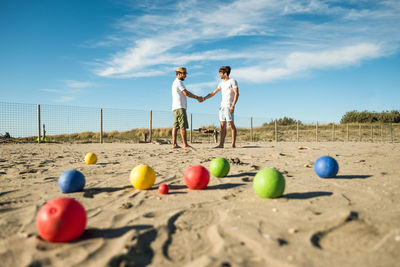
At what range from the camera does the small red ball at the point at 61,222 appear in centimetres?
194

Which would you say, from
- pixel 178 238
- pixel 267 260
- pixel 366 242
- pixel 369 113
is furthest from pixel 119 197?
pixel 369 113

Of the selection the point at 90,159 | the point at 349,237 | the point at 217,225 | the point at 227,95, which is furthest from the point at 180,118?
the point at 349,237

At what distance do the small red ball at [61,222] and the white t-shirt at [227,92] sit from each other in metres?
6.50

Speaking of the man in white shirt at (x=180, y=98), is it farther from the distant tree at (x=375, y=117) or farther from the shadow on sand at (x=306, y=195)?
the distant tree at (x=375, y=117)

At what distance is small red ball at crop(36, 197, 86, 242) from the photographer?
6.38ft

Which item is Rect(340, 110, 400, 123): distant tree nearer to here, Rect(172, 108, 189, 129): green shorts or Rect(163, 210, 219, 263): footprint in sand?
Rect(172, 108, 189, 129): green shorts

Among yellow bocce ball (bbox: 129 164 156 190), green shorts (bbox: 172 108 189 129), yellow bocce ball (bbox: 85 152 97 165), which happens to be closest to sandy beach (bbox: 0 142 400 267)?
yellow bocce ball (bbox: 129 164 156 190)

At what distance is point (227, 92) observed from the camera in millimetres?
8055

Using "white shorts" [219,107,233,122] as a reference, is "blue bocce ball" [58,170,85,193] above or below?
below

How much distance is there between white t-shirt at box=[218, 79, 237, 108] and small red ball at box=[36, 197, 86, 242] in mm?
6500

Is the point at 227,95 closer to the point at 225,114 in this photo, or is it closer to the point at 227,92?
the point at 227,92

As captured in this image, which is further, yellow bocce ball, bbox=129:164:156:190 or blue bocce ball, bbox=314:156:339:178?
blue bocce ball, bbox=314:156:339:178

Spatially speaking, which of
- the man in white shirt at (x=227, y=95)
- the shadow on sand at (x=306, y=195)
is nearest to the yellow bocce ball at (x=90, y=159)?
the man in white shirt at (x=227, y=95)

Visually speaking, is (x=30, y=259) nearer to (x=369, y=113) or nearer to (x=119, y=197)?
(x=119, y=197)
